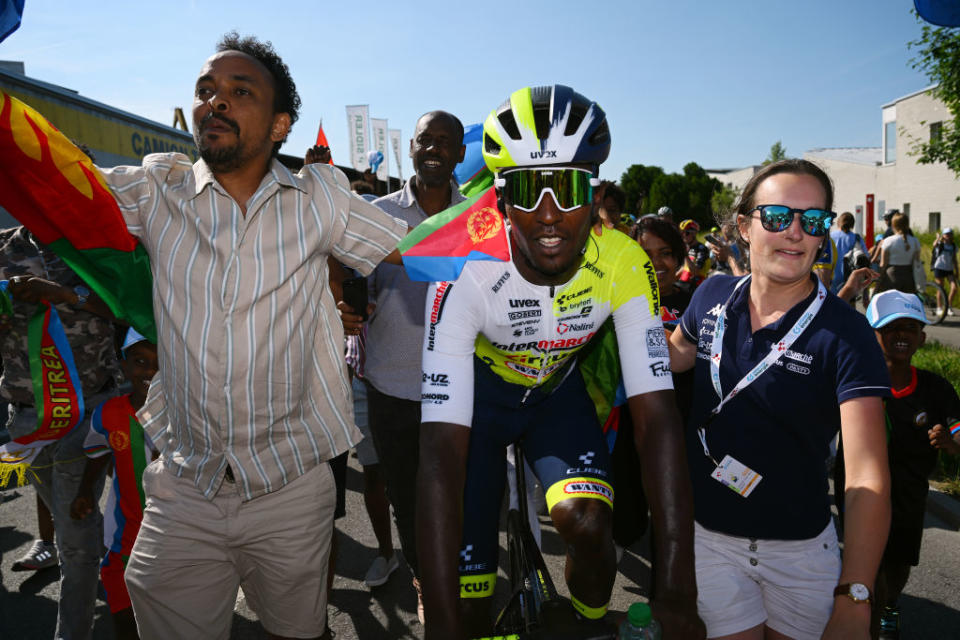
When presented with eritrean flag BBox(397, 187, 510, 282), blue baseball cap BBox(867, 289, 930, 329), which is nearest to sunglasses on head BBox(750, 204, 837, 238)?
eritrean flag BBox(397, 187, 510, 282)

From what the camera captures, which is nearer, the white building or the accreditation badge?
the accreditation badge

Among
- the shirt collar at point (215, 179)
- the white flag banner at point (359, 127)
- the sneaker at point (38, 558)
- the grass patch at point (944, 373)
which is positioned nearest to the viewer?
the shirt collar at point (215, 179)

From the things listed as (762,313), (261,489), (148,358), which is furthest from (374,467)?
(762,313)

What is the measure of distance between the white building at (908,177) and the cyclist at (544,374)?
117ft

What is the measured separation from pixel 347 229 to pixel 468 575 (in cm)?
141

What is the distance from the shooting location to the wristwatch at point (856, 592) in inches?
72.6

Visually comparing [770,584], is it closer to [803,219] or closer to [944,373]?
[803,219]

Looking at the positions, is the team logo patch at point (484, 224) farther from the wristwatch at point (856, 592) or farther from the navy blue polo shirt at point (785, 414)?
the wristwatch at point (856, 592)

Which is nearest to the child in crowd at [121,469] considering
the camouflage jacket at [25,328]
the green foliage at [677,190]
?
the camouflage jacket at [25,328]

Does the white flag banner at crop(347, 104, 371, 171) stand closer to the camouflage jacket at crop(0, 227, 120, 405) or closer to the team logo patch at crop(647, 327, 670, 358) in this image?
the camouflage jacket at crop(0, 227, 120, 405)

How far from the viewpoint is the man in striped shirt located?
2.27 m

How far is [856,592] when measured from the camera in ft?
6.09

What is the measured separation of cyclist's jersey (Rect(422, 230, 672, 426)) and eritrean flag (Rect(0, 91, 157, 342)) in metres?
1.17

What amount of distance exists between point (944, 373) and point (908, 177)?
41.1 m
